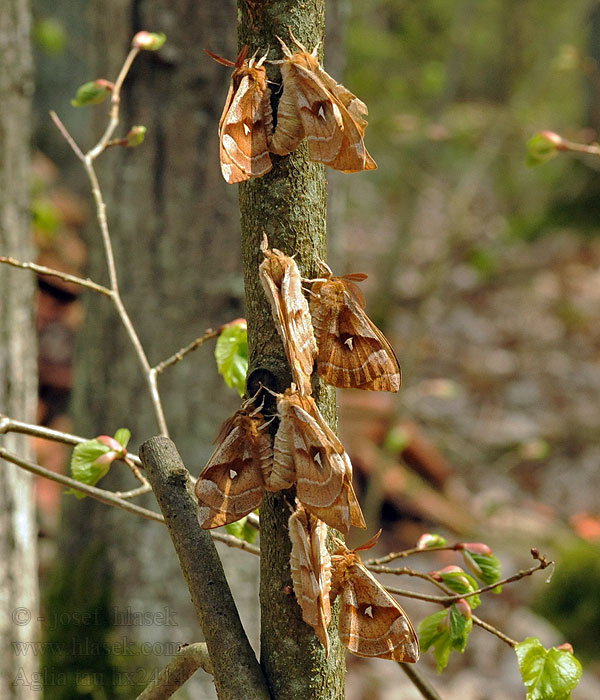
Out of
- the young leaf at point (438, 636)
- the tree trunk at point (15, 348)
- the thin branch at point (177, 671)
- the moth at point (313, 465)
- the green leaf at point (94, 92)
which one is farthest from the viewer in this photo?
the tree trunk at point (15, 348)

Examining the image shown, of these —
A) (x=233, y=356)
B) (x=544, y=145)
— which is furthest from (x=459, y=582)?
(x=544, y=145)

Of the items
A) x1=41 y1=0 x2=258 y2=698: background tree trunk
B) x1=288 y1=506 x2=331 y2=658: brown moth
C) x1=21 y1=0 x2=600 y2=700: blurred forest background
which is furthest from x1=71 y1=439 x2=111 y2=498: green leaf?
x1=41 y1=0 x2=258 y2=698: background tree trunk

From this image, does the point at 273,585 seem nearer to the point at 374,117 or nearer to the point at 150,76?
the point at 150,76

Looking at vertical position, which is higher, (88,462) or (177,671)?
(88,462)

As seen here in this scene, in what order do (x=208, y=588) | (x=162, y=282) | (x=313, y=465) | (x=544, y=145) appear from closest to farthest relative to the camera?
(x=313, y=465) < (x=208, y=588) < (x=544, y=145) < (x=162, y=282)

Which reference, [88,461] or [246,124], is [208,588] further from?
[246,124]

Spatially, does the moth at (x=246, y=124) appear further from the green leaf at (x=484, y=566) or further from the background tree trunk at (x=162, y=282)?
the background tree trunk at (x=162, y=282)

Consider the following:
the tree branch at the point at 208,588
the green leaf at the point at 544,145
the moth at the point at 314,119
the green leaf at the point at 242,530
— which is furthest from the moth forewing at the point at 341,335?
the green leaf at the point at 544,145
